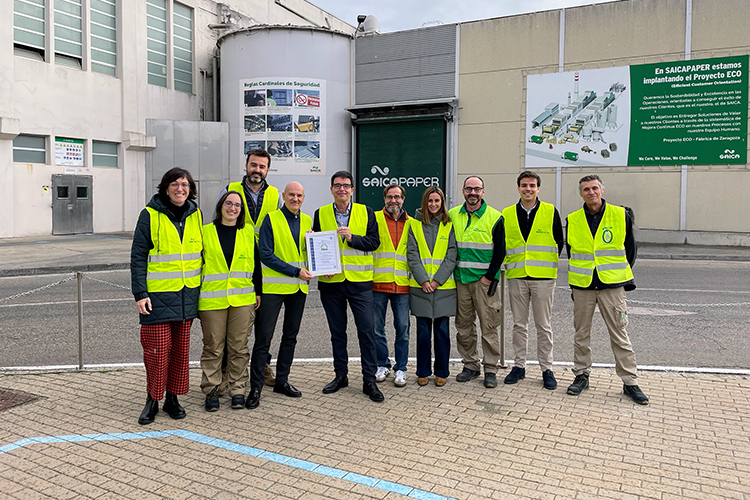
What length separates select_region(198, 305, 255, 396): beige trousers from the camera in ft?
16.9

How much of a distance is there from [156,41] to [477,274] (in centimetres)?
2519

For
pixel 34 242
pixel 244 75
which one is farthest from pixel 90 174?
pixel 244 75

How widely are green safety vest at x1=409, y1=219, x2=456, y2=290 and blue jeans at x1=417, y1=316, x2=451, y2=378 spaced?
1.17 feet

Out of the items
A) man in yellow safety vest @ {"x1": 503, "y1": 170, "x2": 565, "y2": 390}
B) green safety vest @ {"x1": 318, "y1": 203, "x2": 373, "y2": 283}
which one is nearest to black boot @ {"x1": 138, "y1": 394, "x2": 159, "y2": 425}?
green safety vest @ {"x1": 318, "y1": 203, "x2": 373, "y2": 283}

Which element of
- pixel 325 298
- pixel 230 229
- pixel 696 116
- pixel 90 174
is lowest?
pixel 325 298

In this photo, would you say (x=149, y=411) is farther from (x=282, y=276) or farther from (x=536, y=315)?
(x=536, y=315)

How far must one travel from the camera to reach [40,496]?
354 cm

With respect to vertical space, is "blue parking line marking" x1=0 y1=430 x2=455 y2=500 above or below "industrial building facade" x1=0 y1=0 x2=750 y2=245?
below

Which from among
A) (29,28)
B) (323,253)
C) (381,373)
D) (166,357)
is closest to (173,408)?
(166,357)

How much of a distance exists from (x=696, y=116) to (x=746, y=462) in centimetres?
1919

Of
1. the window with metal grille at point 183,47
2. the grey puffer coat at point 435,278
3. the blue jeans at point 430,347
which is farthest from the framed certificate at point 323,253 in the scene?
the window with metal grille at point 183,47

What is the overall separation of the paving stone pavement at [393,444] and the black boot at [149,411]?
0.08 metres

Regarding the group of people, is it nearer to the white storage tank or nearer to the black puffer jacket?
the black puffer jacket

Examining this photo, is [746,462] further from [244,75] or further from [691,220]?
[244,75]
